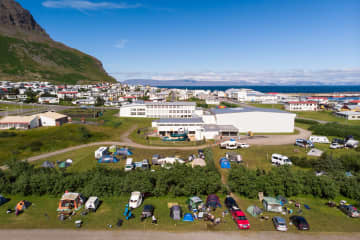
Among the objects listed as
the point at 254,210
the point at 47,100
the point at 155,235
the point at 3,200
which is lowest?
the point at 155,235

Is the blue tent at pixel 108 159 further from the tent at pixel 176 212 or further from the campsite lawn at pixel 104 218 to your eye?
the tent at pixel 176 212

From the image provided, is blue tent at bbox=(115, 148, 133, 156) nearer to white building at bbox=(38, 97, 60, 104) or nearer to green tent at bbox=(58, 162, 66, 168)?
green tent at bbox=(58, 162, 66, 168)

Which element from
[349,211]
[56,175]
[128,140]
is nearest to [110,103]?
[128,140]

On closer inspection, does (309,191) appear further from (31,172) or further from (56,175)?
(31,172)

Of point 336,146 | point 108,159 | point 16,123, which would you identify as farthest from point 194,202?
point 16,123

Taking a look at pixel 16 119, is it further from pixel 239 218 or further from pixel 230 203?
pixel 239 218

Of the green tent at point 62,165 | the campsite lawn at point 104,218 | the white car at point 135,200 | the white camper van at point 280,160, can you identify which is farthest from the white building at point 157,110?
the white car at point 135,200
